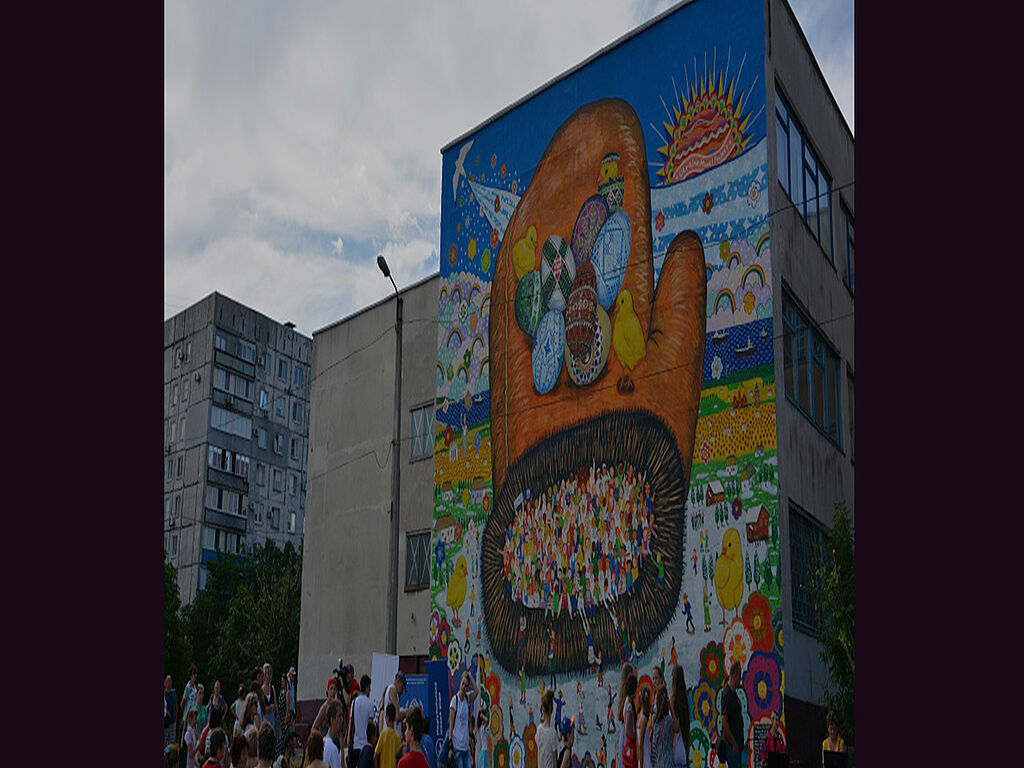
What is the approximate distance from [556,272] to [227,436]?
153 feet

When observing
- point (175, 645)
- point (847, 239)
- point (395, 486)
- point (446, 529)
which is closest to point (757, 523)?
point (446, 529)

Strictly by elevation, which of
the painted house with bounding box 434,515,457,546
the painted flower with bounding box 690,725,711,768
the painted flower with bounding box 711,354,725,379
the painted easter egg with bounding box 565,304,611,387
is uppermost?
the painted easter egg with bounding box 565,304,611,387

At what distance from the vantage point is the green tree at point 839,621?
65.7 ft

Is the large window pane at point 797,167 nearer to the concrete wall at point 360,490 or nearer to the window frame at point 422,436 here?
the concrete wall at point 360,490

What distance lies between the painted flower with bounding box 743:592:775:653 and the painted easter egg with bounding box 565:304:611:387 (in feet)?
19.8

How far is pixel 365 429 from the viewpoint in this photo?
108 feet

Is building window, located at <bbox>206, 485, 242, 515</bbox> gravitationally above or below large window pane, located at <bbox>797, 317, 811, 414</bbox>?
above

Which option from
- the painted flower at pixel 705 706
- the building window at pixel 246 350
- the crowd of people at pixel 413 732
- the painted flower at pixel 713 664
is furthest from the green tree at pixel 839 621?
the building window at pixel 246 350

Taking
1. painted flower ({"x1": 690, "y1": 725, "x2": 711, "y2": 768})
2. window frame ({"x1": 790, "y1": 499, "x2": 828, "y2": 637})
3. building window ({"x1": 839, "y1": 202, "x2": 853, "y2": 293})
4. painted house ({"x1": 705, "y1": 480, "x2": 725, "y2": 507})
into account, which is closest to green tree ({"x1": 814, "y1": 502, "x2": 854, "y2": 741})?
window frame ({"x1": 790, "y1": 499, "x2": 828, "y2": 637})

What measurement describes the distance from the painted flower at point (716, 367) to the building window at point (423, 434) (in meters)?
10.6

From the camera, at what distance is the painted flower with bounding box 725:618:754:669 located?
19844 mm

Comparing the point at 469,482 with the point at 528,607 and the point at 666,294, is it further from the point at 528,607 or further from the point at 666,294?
the point at 666,294

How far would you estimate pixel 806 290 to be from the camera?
917 inches

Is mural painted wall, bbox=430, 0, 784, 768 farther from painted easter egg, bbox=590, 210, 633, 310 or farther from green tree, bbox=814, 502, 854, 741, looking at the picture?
green tree, bbox=814, 502, 854, 741
